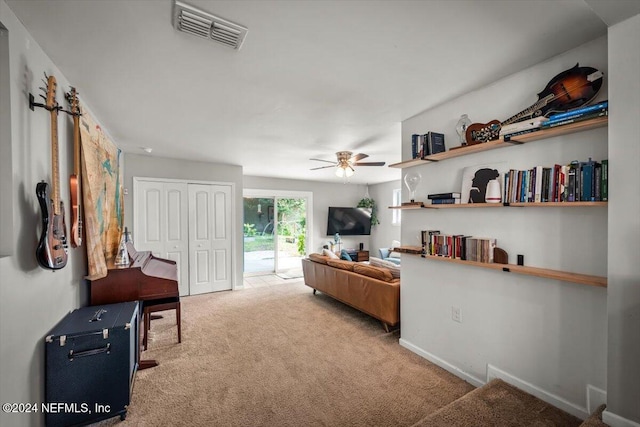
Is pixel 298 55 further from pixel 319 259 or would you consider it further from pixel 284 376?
pixel 319 259

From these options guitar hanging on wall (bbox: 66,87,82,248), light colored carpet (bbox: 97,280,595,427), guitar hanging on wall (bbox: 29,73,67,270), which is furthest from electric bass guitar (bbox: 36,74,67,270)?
light colored carpet (bbox: 97,280,595,427)

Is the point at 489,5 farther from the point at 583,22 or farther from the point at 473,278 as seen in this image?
the point at 473,278

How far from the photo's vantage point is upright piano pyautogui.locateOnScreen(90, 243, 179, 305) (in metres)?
2.36

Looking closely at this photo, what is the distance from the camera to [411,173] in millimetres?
2676

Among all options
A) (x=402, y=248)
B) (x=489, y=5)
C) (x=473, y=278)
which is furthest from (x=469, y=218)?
(x=489, y=5)

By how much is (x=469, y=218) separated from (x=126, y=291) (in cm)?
315

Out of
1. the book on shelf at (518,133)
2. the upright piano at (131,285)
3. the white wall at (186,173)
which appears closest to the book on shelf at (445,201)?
the book on shelf at (518,133)

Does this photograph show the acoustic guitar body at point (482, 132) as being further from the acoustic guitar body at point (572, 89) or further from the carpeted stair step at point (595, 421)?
the carpeted stair step at point (595, 421)

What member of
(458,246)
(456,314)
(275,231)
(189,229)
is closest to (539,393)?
(456,314)

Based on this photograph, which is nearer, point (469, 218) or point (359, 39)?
point (359, 39)

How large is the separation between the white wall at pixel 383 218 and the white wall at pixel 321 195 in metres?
0.27

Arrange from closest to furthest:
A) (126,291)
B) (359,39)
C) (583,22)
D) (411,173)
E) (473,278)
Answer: (583,22) < (359,39) < (473,278) < (126,291) < (411,173)

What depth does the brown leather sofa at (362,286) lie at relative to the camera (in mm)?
3074

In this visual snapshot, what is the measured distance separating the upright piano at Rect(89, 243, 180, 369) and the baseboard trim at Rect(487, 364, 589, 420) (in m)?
2.95
